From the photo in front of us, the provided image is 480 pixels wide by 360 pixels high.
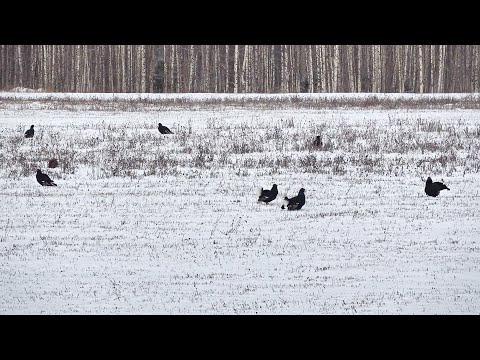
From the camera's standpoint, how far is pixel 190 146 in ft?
49.1

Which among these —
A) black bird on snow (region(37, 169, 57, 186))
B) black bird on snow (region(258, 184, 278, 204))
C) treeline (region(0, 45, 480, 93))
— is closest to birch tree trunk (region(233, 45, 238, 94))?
treeline (region(0, 45, 480, 93))

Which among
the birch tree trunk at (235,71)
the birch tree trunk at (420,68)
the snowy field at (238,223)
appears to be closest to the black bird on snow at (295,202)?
the snowy field at (238,223)

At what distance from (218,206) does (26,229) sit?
2715 millimetres

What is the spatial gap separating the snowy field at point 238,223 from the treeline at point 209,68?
60.0 feet

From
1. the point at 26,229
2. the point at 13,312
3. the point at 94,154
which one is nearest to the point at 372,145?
the point at 94,154

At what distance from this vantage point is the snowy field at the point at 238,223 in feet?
20.3

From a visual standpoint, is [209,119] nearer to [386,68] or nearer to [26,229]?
[26,229]

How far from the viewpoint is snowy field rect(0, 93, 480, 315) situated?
6.18 m

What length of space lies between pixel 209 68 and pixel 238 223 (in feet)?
92.5

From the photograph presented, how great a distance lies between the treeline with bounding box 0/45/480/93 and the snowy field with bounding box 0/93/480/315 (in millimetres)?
18284

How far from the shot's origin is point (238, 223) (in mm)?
8828

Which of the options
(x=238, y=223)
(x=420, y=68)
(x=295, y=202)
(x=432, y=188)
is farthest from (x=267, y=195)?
(x=420, y=68)

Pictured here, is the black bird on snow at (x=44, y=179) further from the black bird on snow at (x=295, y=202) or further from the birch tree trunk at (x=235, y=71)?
the birch tree trunk at (x=235, y=71)

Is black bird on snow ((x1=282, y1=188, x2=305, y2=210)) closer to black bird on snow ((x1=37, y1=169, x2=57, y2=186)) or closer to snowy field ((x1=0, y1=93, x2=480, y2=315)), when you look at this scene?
snowy field ((x1=0, y1=93, x2=480, y2=315))
